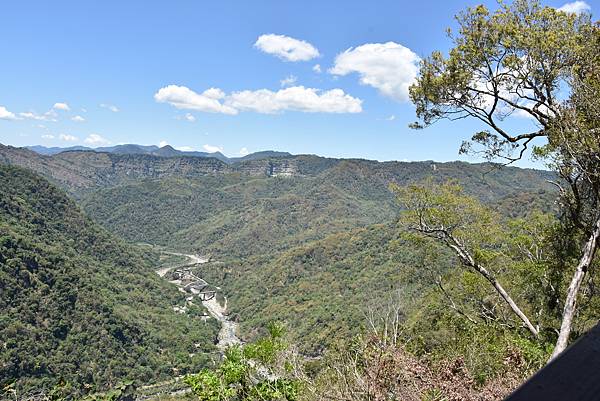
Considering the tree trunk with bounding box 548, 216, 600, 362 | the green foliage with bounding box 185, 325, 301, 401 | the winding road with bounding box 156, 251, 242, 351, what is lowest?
the winding road with bounding box 156, 251, 242, 351

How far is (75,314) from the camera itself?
7400 cm

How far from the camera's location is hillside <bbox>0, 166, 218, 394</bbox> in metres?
62.0

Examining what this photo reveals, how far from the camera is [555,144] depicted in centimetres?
737

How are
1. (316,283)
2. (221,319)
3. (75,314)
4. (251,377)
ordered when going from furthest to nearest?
(316,283)
(221,319)
(75,314)
(251,377)

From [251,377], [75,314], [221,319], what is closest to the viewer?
[251,377]

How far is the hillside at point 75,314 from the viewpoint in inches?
2442

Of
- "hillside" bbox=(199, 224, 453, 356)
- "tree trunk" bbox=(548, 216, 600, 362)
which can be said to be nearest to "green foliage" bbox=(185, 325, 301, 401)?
"tree trunk" bbox=(548, 216, 600, 362)

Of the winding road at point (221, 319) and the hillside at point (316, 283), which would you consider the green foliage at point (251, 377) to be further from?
the winding road at point (221, 319)

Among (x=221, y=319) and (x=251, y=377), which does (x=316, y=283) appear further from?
(x=251, y=377)

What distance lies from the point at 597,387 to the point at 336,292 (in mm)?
101726

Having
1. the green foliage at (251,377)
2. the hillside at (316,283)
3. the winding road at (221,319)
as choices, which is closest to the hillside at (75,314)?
the winding road at (221,319)

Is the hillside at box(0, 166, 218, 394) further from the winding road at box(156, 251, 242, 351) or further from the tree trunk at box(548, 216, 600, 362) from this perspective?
the tree trunk at box(548, 216, 600, 362)

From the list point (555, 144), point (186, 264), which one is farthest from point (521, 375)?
point (186, 264)

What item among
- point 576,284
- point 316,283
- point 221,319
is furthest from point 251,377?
point 221,319
